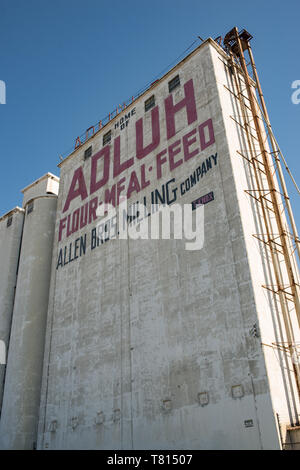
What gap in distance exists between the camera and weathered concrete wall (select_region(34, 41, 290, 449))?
692 inches

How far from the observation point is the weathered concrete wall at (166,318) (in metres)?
17.6

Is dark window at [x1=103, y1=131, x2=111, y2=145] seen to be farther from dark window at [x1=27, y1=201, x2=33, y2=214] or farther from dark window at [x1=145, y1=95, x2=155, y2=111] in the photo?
dark window at [x1=27, y1=201, x2=33, y2=214]

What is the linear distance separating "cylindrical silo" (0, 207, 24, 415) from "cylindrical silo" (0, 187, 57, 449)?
158cm

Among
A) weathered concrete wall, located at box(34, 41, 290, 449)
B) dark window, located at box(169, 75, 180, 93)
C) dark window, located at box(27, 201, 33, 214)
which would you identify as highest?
dark window, located at box(169, 75, 180, 93)

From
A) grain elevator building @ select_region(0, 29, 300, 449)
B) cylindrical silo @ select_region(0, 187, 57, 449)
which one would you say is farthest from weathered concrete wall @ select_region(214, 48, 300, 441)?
cylindrical silo @ select_region(0, 187, 57, 449)

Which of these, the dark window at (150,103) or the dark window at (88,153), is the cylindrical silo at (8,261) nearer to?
the dark window at (88,153)

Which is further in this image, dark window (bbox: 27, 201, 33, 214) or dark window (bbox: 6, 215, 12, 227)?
dark window (bbox: 6, 215, 12, 227)

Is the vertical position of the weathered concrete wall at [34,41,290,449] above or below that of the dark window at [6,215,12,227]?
below

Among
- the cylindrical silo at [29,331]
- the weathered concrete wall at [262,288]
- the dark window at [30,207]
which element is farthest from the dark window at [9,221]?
the weathered concrete wall at [262,288]

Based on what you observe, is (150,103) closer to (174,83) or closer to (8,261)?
(174,83)

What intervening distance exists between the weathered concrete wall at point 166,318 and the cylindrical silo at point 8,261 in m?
5.35

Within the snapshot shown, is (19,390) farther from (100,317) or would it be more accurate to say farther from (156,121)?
(156,121)

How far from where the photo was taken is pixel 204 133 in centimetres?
2319

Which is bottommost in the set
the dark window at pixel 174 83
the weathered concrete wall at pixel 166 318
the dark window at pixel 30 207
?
the weathered concrete wall at pixel 166 318
